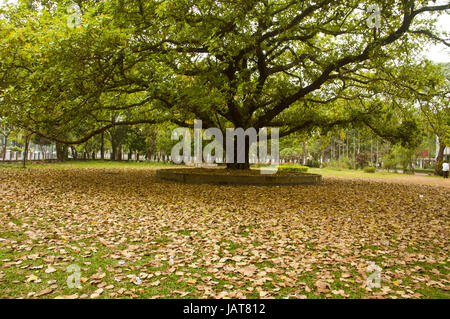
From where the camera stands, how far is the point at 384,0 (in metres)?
11.2

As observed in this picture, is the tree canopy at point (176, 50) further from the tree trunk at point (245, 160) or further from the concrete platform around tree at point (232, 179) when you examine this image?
the concrete platform around tree at point (232, 179)

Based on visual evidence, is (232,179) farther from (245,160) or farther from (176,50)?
(176,50)

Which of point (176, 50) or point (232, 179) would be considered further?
point (232, 179)

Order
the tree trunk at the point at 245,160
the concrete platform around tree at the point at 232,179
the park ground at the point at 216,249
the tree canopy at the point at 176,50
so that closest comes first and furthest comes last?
the park ground at the point at 216,249, the tree canopy at the point at 176,50, the concrete platform around tree at the point at 232,179, the tree trunk at the point at 245,160

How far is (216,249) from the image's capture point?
5703 mm

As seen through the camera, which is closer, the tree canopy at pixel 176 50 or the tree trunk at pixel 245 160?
the tree canopy at pixel 176 50

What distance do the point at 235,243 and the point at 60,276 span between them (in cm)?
299

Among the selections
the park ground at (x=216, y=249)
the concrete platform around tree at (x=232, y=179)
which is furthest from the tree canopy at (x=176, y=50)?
the park ground at (x=216, y=249)

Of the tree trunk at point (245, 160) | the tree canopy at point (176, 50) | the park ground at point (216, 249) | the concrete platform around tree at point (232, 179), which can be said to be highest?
the tree canopy at point (176, 50)

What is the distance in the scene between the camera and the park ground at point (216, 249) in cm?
408

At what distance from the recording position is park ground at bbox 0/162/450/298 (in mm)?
4078

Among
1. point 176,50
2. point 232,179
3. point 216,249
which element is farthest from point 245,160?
point 216,249

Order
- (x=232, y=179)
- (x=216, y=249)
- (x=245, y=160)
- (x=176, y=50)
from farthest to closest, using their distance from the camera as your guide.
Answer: (x=245, y=160) < (x=232, y=179) < (x=176, y=50) < (x=216, y=249)

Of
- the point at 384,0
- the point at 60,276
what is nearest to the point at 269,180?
the point at 384,0
